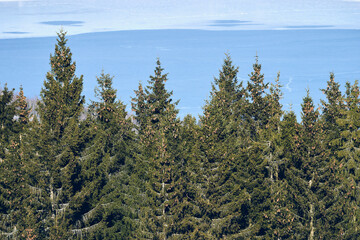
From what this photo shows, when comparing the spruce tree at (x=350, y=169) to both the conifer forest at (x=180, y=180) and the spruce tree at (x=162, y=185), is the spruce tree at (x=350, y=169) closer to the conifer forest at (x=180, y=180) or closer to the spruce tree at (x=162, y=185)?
the conifer forest at (x=180, y=180)

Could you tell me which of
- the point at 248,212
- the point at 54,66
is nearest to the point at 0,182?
the point at 54,66

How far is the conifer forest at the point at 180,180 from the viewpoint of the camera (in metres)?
34.2

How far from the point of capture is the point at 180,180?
33.7 meters

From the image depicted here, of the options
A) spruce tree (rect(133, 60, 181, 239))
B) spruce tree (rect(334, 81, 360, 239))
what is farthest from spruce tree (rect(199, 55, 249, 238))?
spruce tree (rect(334, 81, 360, 239))

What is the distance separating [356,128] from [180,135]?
14261 millimetres

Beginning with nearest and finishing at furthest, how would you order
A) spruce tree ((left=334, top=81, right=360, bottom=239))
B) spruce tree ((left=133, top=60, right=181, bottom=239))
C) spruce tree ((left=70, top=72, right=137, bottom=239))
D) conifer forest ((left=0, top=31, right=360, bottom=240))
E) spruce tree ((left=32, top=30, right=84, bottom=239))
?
spruce tree ((left=133, top=60, right=181, bottom=239))
spruce tree ((left=32, top=30, right=84, bottom=239))
conifer forest ((left=0, top=31, right=360, bottom=240))
spruce tree ((left=70, top=72, right=137, bottom=239))
spruce tree ((left=334, top=81, right=360, bottom=239))

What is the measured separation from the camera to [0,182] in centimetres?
3634

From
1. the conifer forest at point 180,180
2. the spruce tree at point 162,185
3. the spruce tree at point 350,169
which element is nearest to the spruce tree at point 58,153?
the conifer forest at point 180,180

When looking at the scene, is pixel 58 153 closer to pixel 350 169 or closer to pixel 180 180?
pixel 180 180

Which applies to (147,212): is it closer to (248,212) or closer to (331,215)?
(248,212)

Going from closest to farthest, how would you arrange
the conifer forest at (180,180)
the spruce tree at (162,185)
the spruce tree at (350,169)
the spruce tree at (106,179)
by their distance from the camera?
1. the spruce tree at (162,185)
2. the conifer forest at (180,180)
3. the spruce tree at (106,179)
4. the spruce tree at (350,169)

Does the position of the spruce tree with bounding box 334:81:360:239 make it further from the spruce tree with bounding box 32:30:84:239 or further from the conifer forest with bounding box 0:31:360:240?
the spruce tree with bounding box 32:30:84:239

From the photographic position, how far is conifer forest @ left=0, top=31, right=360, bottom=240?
34156 mm

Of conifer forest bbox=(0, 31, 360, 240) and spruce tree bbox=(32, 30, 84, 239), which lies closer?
spruce tree bbox=(32, 30, 84, 239)
